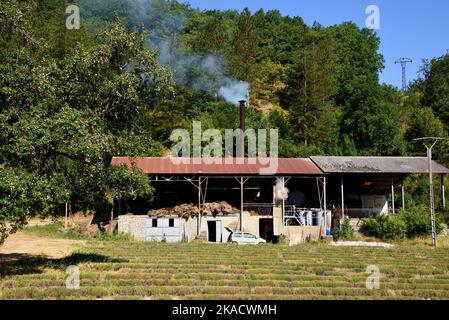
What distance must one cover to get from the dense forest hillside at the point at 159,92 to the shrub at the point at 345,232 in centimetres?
1593

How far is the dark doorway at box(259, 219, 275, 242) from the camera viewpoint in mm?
36737

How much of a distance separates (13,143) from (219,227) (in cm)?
2106

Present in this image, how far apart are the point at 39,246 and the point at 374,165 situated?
84.9ft

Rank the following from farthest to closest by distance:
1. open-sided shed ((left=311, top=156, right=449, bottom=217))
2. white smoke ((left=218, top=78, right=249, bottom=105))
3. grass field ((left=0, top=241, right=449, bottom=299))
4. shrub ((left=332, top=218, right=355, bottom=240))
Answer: white smoke ((left=218, top=78, right=249, bottom=105)) < open-sided shed ((left=311, top=156, right=449, bottom=217)) < shrub ((left=332, top=218, right=355, bottom=240)) < grass field ((left=0, top=241, right=449, bottom=299))

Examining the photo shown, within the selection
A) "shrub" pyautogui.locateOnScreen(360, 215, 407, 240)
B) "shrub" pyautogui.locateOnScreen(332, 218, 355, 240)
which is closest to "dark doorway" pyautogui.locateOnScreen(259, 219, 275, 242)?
"shrub" pyautogui.locateOnScreen(332, 218, 355, 240)

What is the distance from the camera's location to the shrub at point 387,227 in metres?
34.0

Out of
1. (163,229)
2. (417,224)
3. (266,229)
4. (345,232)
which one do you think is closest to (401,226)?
(417,224)

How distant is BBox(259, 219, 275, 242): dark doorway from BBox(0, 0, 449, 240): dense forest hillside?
13632 millimetres

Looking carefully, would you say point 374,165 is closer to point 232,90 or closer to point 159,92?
point 159,92

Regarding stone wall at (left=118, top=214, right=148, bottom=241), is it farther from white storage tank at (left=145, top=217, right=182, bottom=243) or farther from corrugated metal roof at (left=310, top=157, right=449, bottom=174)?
corrugated metal roof at (left=310, top=157, right=449, bottom=174)

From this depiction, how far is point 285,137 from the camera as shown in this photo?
192 ft

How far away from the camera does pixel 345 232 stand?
34.4 m

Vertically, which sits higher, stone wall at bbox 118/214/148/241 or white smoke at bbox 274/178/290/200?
white smoke at bbox 274/178/290/200

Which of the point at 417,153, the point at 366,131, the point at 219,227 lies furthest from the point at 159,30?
the point at 219,227
